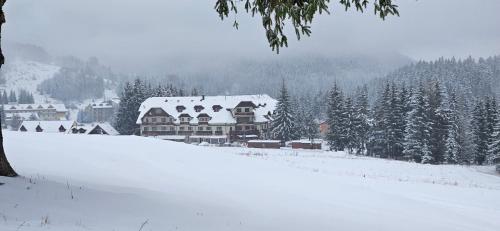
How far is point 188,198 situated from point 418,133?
179 ft

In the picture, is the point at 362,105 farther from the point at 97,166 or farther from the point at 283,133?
the point at 97,166

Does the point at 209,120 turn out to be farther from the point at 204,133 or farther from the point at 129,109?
the point at 129,109

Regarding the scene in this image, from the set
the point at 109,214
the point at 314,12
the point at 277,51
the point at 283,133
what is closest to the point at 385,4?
the point at 314,12

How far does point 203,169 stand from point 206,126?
6751cm

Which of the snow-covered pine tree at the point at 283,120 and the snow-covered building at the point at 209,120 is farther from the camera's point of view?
the snow-covered building at the point at 209,120

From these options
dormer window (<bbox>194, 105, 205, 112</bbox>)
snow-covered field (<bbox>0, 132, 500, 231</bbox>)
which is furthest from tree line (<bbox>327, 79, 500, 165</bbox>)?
snow-covered field (<bbox>0, 132, 500, 231</bbox>)

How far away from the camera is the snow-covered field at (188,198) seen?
19.7 feet

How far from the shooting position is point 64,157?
13078 millimetres

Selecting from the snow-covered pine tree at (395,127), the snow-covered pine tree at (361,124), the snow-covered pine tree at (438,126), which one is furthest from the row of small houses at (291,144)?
the snow-covered pine tree at (438,126)

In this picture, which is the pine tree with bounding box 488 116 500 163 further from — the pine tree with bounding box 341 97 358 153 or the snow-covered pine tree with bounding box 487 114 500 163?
the pine tree with bounding box 341 97 358 153

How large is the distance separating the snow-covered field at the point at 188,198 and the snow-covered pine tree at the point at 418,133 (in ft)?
137

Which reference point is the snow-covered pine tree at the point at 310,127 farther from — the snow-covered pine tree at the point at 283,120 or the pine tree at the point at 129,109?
the pine tree at the point at 129,109

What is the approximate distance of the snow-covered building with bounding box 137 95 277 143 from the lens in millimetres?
80000

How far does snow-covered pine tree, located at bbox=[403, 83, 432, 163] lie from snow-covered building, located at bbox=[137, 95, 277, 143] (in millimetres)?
28641
